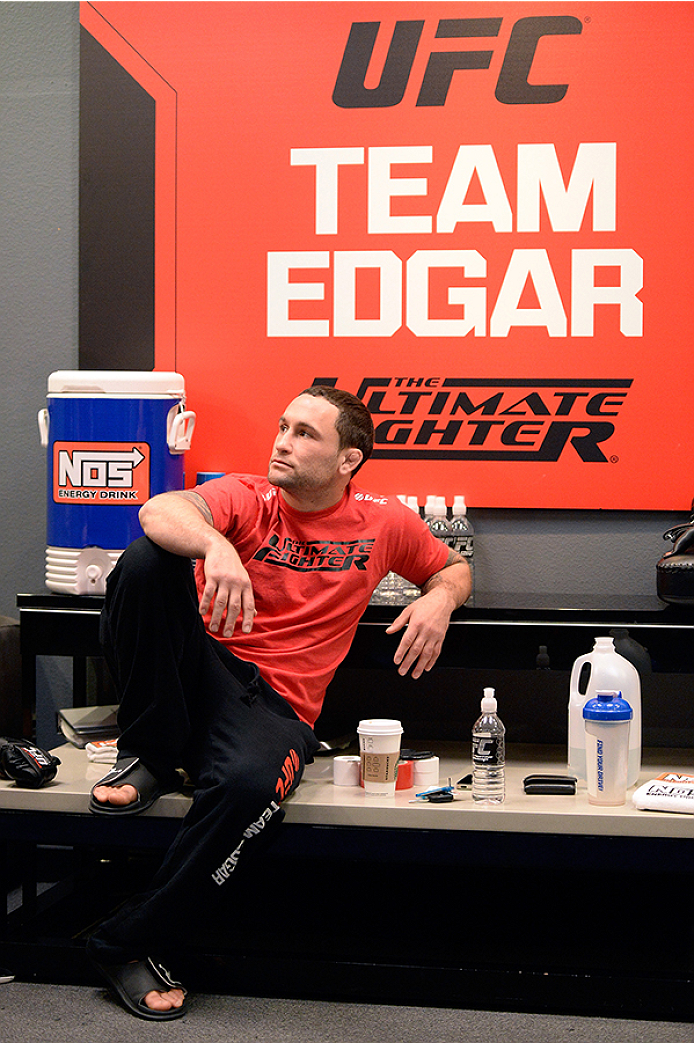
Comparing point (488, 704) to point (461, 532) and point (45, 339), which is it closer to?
point (461, 532)

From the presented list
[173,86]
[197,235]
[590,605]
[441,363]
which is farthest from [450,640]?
[173,86]

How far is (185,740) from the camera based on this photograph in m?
2.02

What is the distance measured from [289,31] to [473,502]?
1.30 m

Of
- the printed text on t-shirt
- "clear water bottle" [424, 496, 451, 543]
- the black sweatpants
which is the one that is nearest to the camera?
the black sweatpants

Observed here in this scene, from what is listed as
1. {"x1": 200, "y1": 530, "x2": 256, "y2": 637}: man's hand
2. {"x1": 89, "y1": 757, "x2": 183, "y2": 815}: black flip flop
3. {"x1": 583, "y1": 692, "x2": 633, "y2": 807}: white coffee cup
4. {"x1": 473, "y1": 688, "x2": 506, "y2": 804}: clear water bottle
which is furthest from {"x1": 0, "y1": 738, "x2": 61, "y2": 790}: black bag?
{"x1": 583, "y1": 692, "x2": 633, "y2": 807}: white coffee cup

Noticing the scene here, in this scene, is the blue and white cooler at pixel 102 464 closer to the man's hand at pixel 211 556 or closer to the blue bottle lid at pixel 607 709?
the man's hand at pixel 211 556

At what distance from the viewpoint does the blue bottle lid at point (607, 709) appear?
201 cm

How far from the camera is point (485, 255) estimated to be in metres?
2.71

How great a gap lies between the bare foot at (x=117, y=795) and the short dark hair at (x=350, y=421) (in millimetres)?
806

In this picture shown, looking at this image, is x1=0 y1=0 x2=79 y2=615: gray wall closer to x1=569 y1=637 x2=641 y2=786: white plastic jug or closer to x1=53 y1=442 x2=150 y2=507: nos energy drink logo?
x1=53 y1=442 x2=150 y2=507: nos energy drink logo

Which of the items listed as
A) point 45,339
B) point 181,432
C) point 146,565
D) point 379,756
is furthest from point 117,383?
point 379,756

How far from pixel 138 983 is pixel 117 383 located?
1.32 metres

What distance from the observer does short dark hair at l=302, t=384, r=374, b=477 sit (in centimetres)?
229

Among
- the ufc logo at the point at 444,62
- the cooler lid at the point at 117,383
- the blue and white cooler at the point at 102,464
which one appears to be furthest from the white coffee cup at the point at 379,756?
the ufc logo at the point at 444,62
